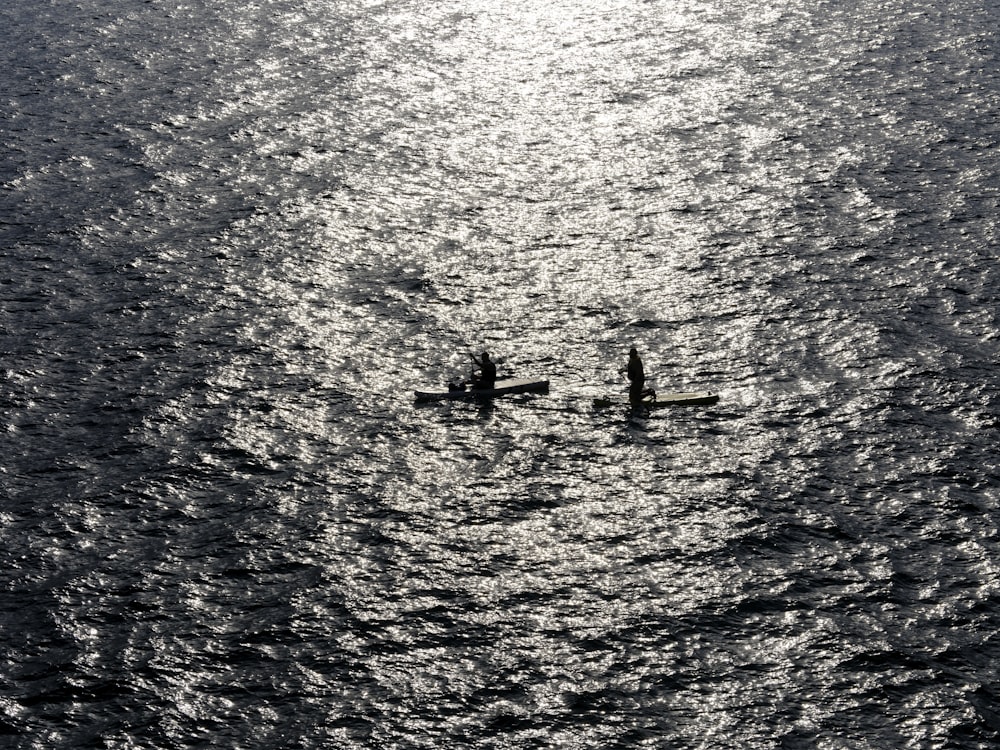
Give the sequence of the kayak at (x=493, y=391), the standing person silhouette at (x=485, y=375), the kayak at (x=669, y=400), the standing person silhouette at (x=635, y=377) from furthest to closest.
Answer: the kayak at (x=493, y=391) < the standing person silhouette at (x=485, y=375) < the kayak at (x=669, y=400) < the standing person silhouette at (x=635, y=377)

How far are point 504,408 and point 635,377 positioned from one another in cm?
561

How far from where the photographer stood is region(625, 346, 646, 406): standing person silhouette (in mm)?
46500

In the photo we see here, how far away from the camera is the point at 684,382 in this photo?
4862 cm

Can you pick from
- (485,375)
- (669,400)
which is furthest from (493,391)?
(669,400)

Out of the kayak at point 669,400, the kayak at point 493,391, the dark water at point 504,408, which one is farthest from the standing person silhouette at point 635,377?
the kayak at point 493,391

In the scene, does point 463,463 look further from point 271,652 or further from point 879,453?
point 879,453

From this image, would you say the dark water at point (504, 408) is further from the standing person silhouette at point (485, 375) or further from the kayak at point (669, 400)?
the standing person silhouette at point (485, 375)

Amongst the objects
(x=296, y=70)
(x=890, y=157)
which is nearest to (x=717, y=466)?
(x=890, y=157)

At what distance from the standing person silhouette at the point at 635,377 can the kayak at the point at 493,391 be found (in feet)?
Answer: 11.9

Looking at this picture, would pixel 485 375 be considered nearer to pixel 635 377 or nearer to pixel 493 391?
pixel 493 391

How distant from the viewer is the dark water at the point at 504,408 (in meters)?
34.5

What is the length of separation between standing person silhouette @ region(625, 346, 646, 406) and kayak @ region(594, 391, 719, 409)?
0.33 metres

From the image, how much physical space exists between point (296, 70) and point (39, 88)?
18398 millimetres

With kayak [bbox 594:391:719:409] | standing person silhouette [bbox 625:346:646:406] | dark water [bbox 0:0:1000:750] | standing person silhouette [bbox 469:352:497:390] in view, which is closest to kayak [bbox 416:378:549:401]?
standing person silhouette [bbox 469:352:497:390]
